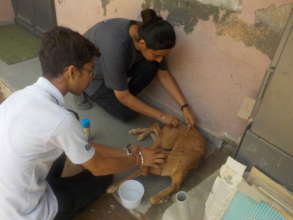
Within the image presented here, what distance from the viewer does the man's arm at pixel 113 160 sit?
1376 millimetres

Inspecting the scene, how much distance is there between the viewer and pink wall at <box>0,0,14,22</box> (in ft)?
13.6

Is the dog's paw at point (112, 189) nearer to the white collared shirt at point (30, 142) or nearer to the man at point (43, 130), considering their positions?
the man at point (43, 130)

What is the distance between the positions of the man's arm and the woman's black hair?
681 millimetres

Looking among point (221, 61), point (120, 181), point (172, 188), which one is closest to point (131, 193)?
point (120, 181)

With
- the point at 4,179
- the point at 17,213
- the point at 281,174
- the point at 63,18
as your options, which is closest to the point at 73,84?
the point at 4,179

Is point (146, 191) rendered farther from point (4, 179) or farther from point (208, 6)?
point (208, 6)

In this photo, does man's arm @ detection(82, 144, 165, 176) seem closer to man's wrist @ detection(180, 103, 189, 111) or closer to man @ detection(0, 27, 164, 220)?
man @ detection(0, 27, 164, 220)

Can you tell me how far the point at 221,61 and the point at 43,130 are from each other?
1.34m

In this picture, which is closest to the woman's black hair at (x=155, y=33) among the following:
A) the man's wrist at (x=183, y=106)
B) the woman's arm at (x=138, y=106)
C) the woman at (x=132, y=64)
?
the woman at (x=132, y=64)

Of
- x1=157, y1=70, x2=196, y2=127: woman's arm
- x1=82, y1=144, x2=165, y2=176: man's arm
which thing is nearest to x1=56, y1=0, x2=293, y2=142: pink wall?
x1=157, y1=70, x2=196, y2=127: woman's arm

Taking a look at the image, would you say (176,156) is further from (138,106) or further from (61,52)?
(61,52)

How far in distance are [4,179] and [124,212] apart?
2.65 feet

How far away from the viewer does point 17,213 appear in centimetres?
123

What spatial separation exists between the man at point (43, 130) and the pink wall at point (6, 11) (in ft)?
11.8
